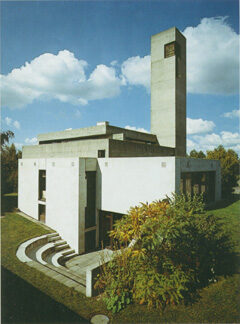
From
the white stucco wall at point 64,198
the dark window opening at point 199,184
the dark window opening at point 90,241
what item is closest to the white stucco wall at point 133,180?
the dark window opening at point 199,184

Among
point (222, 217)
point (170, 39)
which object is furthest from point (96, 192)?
point (170, 39)

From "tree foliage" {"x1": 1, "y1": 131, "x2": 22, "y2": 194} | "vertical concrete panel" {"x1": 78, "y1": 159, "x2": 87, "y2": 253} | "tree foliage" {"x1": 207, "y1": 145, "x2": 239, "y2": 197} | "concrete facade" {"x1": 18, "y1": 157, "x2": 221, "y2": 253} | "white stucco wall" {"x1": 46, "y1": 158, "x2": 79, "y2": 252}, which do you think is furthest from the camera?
"tree foliage" {"x1": 1, "y1": 131, "x2": 22, "y2": 194}

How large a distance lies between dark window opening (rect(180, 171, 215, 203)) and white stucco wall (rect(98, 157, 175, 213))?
156 cm

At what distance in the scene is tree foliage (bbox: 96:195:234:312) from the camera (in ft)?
18.2

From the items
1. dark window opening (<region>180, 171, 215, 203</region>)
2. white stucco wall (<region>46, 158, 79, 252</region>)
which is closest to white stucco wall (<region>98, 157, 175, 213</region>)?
dark window opening (<region>180, 171, 215, 203</region>)

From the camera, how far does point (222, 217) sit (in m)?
10.9

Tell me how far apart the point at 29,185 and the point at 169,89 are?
2206cm

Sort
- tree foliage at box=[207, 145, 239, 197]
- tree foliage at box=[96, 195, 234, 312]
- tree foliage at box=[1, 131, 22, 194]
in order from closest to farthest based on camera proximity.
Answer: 1. tree foliage at box=[96, 195, 234, 312]
2. tree foliage at box=[207, 145, 239, 197]
3. tree foliage at box=[1, 131, 22, 194]

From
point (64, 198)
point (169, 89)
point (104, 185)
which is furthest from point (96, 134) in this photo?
point (169, 89)

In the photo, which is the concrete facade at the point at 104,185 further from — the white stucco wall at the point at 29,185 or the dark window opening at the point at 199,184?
the white stucco wall at the point at 29,185

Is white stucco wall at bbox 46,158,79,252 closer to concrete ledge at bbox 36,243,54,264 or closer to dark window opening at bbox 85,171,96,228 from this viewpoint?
dark window opening at bbox 85,171,96,228

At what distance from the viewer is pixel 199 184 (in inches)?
570

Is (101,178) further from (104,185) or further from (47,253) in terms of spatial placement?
(47,253)

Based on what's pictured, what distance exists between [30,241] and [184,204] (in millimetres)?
11968
